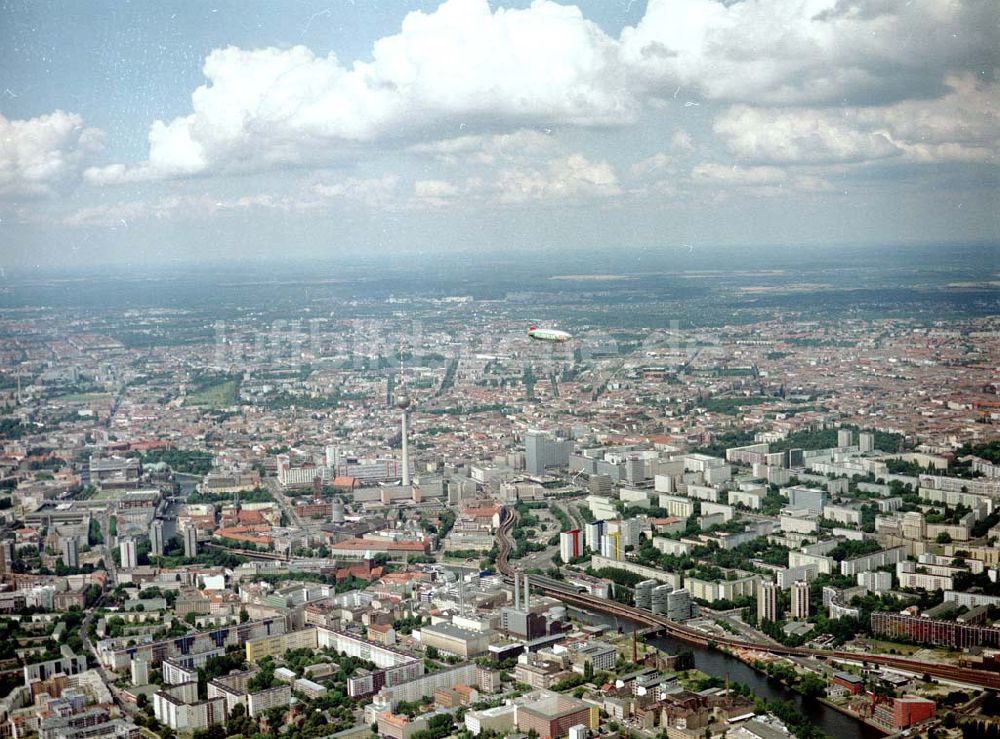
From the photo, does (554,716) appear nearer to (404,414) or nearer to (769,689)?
(769,689)

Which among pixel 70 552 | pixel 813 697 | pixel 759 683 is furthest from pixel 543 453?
pixel 813 697

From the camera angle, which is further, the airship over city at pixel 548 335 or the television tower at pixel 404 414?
the airship over city at pixel 548 335

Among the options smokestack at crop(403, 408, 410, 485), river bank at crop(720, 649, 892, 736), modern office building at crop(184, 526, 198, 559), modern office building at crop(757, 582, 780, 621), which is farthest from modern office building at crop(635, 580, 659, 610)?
smokestack at crop(403, 408, 410, 485)

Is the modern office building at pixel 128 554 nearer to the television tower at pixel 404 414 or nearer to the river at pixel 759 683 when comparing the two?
the television tower at pixel 404 414

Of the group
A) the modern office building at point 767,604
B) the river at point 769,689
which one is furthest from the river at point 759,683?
the modern office building at point 767,604

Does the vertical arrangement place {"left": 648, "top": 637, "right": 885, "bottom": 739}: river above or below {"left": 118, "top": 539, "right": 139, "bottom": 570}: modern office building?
below

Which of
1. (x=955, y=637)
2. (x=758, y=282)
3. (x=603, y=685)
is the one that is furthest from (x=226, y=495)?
(x=758, y=282)

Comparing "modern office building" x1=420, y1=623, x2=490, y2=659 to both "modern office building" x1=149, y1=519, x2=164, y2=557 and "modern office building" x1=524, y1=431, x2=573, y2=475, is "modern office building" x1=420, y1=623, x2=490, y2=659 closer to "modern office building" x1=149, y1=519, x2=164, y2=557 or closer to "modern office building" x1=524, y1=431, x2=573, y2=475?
"modern office building" x1=149, y1=519, x2=164, y2=557
